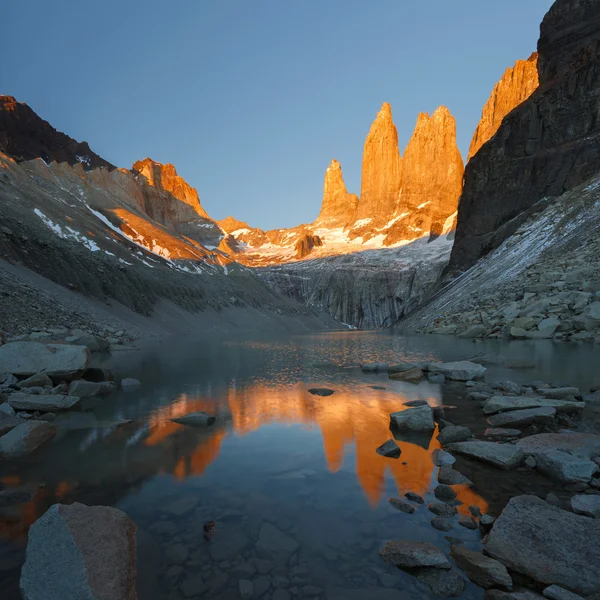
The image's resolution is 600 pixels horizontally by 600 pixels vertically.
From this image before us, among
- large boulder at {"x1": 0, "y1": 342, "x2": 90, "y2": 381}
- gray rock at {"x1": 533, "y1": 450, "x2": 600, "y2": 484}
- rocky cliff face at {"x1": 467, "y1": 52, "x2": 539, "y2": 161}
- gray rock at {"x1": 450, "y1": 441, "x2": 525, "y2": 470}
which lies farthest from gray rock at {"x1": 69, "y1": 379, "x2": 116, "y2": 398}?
rocky cliff face at {"x1": 467, "y1": 52, "x2": 539, "y2": 161}

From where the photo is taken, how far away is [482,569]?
12.8 ft

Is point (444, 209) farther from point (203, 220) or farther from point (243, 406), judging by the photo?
point (243, 406)

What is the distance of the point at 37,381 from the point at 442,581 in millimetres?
12587

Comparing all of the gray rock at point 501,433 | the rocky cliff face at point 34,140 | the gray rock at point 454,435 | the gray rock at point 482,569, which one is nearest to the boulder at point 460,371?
the gray rock at point 501,433

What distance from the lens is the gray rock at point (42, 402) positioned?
10.0 m

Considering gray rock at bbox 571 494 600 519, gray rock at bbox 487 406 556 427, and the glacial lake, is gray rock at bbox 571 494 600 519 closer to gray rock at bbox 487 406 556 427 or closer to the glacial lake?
the glacial lake

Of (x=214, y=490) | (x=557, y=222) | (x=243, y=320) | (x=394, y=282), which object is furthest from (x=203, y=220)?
(x=214, y=490)

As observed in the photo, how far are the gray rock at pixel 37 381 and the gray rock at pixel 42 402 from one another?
117 cm

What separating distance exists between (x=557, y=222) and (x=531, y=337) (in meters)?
25.3

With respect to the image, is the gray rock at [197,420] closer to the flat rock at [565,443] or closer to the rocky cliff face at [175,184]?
the flat rock at [565,443]

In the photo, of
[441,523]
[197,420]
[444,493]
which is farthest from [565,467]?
[197,420]

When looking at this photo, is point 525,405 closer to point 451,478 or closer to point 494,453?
point 494,453

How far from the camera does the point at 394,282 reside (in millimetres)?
118438

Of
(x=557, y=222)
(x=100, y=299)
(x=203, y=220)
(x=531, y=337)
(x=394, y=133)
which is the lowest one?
(x=531, y=337)
